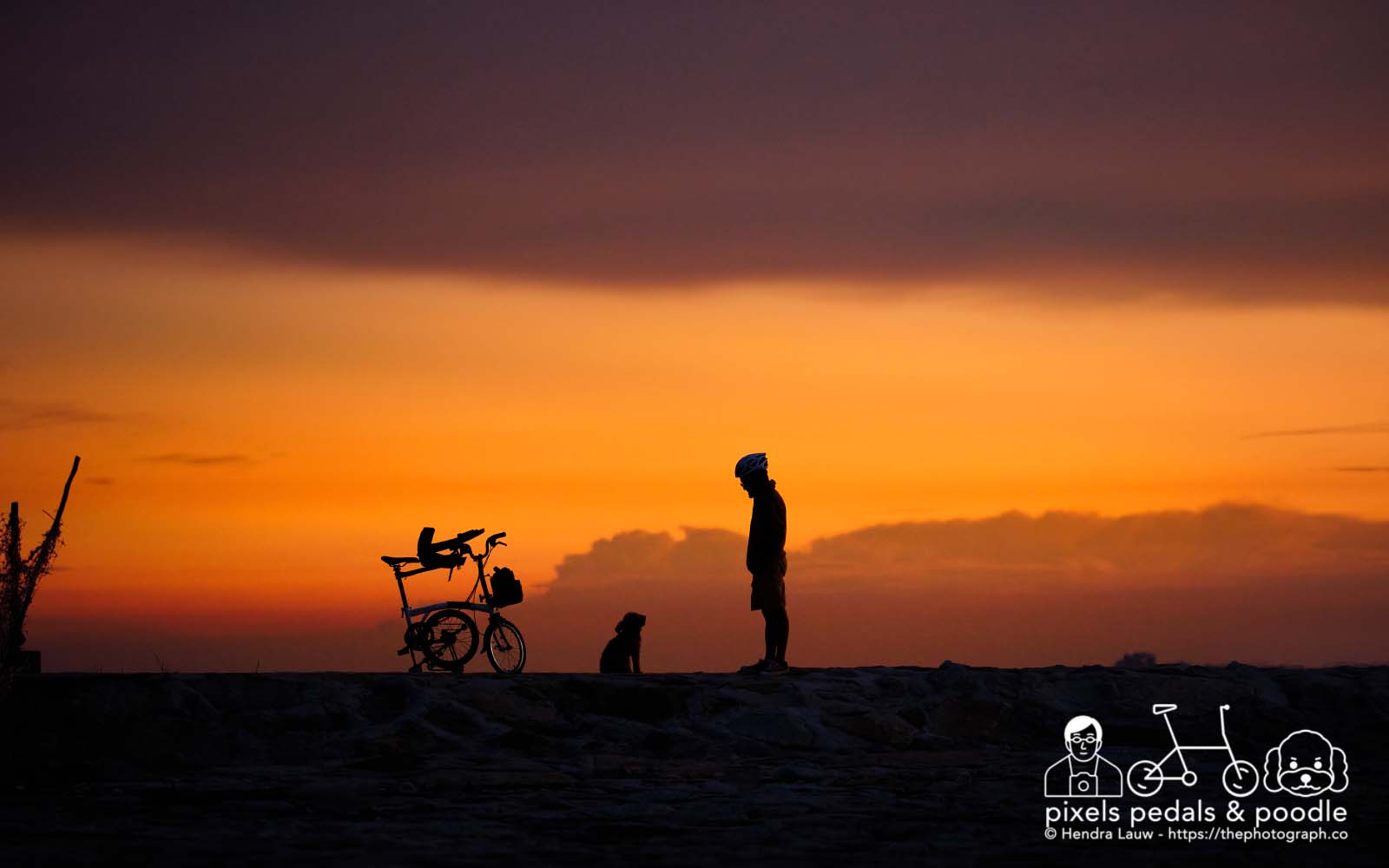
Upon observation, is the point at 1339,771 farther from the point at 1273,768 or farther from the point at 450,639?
the point at 450,639

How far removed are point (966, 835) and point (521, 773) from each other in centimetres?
314

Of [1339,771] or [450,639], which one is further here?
[450,639]

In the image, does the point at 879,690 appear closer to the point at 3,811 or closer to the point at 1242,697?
the point at 1242,697

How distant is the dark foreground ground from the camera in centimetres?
646

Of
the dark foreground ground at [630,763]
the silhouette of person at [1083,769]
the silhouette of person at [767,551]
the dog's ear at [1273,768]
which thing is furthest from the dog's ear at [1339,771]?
Result: the silhouette of person at [767,551]

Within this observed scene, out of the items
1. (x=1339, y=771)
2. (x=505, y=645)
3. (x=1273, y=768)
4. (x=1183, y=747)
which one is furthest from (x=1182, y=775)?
(x=505, y=645)

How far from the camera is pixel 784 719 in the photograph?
1017cm

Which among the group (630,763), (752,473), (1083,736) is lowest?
(630,763)

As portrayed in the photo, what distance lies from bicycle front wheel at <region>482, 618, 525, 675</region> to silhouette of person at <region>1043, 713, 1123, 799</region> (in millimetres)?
5138

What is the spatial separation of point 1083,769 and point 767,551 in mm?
3892

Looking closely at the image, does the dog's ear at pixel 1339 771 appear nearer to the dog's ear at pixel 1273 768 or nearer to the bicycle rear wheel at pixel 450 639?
the dog's ear at pixel 1273 768

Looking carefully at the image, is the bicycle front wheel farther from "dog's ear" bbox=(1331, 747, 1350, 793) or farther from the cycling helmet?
"dog's ear" bbox=(1331, 747, 1350, 793)

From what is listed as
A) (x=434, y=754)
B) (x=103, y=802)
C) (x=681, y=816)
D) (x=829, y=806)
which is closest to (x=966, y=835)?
(x=829, y=806)

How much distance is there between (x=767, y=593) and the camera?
12.2 metres
